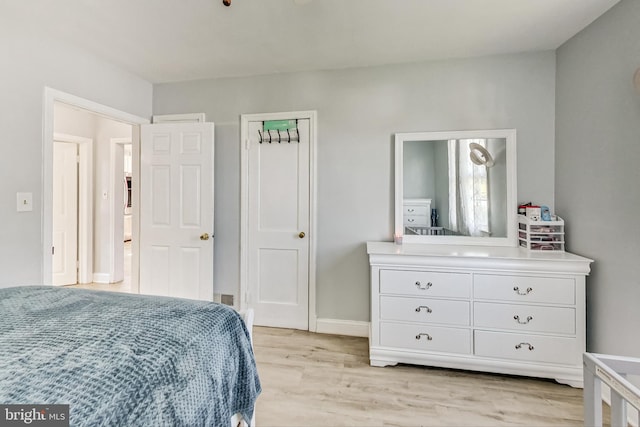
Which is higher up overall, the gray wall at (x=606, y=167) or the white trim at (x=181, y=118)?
the white trim at (x=181, y=118)

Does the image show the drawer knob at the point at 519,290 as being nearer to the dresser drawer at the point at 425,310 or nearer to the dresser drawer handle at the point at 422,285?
the dresser drawer at the point at 425,310

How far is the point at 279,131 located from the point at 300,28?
937 mm

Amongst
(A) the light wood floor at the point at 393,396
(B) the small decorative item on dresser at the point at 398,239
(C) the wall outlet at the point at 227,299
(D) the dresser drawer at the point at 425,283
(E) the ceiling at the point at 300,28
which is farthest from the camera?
(C) the wall outlet at the point at 227,299

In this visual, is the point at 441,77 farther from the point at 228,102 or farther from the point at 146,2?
the point at 146,2

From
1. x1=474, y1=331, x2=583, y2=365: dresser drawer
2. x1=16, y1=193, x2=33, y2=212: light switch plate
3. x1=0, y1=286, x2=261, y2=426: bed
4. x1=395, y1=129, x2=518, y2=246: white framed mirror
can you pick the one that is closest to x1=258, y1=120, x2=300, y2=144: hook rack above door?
x1=395, y1=129, x2=518, y2=246: white framed mirror

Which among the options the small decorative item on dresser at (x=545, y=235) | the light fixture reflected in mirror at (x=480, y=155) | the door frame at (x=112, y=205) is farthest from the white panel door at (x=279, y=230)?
the door frame at (x=112, y=205)

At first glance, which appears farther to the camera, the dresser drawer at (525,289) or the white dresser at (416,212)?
the white dresser at (416,212)

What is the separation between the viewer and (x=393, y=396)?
6.12 feet

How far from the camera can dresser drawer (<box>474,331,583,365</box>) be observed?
77.0 inches

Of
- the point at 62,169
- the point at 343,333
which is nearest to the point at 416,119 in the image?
the point at 343,333

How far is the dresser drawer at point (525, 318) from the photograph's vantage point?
1.96m

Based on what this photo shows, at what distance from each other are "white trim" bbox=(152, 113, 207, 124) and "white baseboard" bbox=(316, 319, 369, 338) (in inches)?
92.7

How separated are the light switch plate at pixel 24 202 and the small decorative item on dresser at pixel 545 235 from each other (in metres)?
3.66

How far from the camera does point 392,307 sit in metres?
2.19
